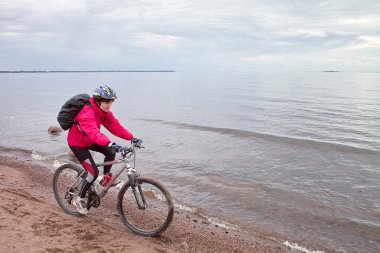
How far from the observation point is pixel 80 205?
23.9ft

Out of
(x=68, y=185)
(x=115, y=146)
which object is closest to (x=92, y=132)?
(x=115, y=146)

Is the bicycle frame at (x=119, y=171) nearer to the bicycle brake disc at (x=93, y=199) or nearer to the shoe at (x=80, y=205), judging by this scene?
the bicycle brake disc at (x=93, y=199)

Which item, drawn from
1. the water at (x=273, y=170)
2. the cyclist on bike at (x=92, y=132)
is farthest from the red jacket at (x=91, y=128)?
the water at (x=273, y=170)

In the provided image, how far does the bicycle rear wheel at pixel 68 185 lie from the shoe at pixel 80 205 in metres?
0.30

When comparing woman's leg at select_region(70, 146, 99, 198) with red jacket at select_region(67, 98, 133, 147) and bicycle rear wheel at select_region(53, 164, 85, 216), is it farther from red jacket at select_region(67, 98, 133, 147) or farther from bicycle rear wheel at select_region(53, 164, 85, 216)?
bicycle rear wheel at select_region(53, 164, 85, 216)

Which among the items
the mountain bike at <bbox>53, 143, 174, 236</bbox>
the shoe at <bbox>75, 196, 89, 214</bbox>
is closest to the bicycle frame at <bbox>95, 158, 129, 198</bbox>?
the mountain bike at <bbox>53, 143, 174, 236</bbox>

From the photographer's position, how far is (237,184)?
12133 millimetres

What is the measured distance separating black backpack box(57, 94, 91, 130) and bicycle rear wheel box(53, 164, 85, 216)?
136 cm

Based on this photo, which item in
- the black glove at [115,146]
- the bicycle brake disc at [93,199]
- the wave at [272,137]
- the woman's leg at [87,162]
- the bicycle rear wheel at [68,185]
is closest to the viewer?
the black glove at [115,146]

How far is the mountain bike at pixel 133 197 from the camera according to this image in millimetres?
6605

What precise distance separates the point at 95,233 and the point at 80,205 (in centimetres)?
111

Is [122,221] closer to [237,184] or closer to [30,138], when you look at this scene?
[237,184]

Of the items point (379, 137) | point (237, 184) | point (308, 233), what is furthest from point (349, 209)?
point (379, 137)

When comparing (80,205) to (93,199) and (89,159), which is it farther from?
(89,159)
